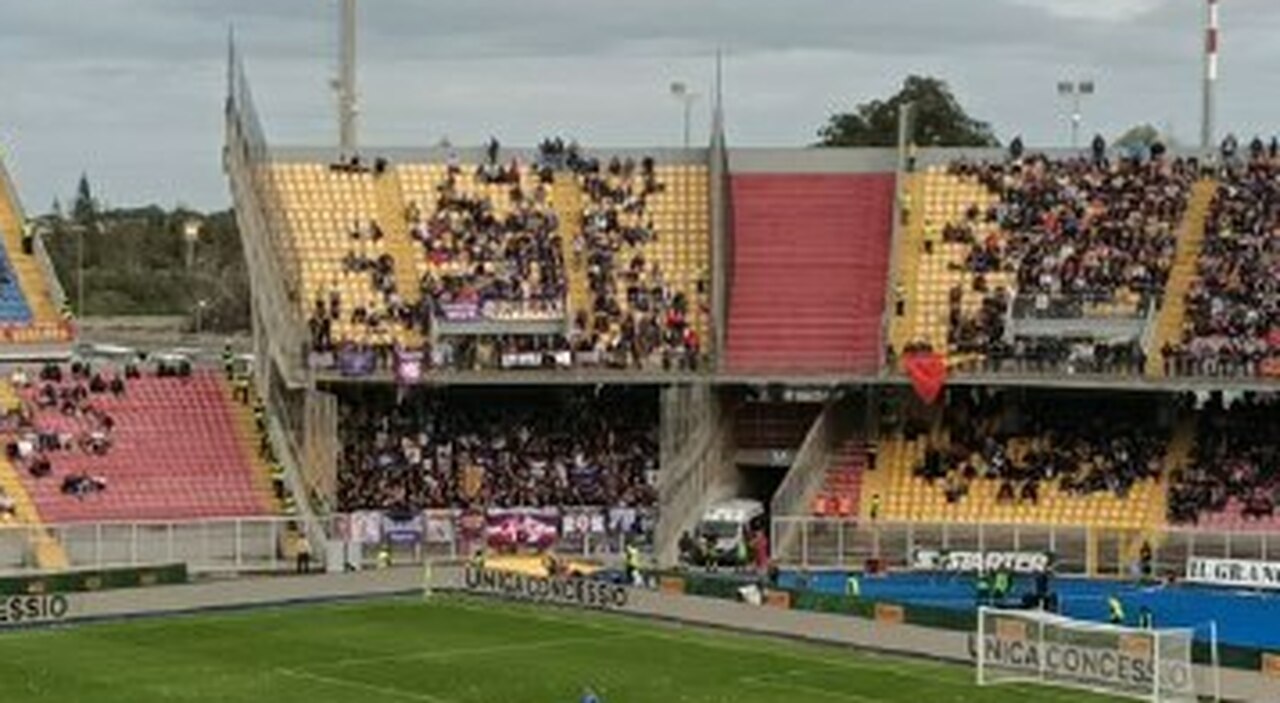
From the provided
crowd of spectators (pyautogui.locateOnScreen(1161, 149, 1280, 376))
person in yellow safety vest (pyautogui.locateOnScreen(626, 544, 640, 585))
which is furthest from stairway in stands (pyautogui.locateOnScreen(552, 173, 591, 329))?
crowd of spectators (pyautogui.locateOnScreen(1161, 149, 1280, 376))

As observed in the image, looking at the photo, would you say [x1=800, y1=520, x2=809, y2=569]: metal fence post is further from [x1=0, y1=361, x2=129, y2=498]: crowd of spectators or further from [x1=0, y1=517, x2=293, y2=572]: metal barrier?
[x1=0, y1=361, x2=129, y2=498]: crowd of spectators

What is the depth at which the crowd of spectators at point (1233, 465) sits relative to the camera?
214 feet

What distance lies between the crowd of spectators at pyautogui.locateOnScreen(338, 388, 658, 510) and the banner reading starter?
16.3 metres

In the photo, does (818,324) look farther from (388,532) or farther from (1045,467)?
(388,532)

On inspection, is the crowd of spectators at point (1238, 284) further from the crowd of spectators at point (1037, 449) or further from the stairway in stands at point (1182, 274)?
the crowd of spectators at point (1037, 449)

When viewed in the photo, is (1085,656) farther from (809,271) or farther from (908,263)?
(809,271)

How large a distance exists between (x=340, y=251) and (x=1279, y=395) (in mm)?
29211

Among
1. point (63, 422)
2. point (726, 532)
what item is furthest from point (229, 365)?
point (726, 532)

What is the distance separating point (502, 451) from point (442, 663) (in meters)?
22.5

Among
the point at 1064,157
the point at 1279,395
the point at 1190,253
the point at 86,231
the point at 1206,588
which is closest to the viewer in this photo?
the point at 1206,588

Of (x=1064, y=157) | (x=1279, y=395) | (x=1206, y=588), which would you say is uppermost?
(x=1064, y=157)

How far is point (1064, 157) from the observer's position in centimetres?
7631


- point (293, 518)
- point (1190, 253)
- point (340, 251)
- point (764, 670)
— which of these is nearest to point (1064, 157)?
point (1190, 253)

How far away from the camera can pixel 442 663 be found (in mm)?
48000
